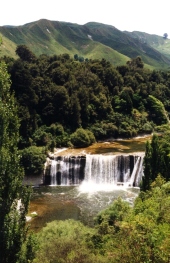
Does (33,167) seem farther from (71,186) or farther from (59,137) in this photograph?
(59,137)

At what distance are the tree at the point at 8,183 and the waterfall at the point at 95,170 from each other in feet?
75.1

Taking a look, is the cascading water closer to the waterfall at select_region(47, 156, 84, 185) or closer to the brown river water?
the waterfall at select_region(47, 156, 84, 185)

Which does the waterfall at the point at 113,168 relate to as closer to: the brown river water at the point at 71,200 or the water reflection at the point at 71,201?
the brown river water at the point at 71,200

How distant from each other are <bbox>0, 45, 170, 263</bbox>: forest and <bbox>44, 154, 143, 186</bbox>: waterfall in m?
2.21

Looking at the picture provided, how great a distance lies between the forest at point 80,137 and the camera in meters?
10.2

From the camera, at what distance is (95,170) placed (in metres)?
33.9

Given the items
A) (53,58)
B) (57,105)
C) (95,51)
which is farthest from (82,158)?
(95,51)

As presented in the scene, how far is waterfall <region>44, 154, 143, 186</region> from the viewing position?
33.4 meters

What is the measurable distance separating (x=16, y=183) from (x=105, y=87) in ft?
145

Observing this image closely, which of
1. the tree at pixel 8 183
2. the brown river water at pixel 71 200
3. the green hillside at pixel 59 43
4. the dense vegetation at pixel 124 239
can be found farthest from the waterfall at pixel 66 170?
the green hillside at pixel 59 43

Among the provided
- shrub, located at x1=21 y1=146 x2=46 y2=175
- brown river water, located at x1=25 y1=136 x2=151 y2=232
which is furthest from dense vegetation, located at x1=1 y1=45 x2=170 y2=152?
brown river water, located at x1=25 y1=136 x2=151 y2=232

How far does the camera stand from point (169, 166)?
23.0 metres

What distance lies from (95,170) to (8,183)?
78.5ft

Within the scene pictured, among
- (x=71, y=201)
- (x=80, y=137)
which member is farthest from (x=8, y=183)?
(x=80, y=137)
